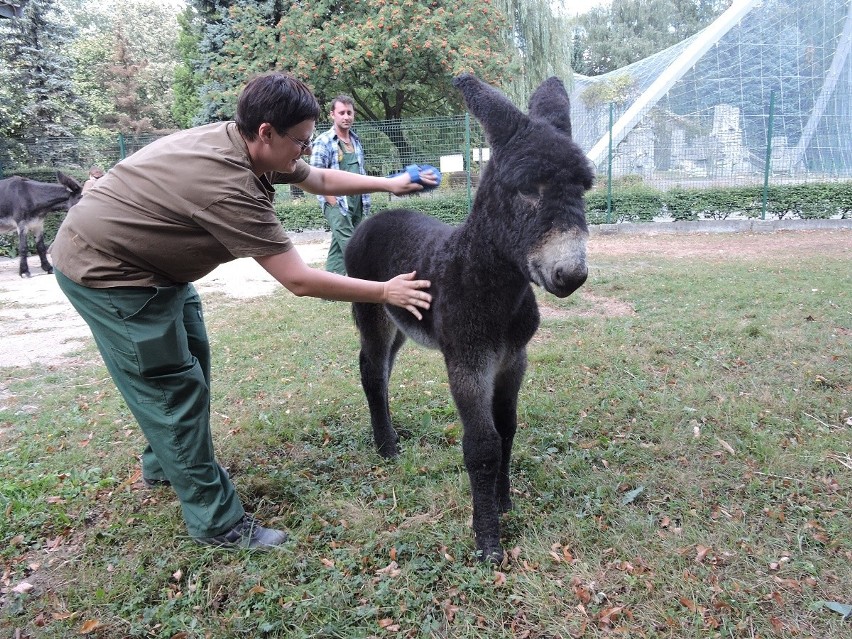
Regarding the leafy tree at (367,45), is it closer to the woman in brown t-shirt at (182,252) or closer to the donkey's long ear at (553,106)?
the donkey's long ear at (553,106)

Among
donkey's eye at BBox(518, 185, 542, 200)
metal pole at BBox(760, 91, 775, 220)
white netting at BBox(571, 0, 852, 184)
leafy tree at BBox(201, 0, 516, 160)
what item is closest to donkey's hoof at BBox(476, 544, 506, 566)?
donkey's eye at BBox(518, 185, 542, 200)

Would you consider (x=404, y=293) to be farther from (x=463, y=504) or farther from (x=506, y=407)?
(x=463, y=504)

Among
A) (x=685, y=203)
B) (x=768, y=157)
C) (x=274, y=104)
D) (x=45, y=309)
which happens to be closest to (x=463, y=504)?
(x=274, y=104)

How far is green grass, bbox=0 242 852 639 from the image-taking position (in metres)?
2.46

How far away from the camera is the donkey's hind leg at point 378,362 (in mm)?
3714

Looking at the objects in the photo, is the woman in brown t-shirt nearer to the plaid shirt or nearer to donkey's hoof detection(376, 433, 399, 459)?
donkey's hoof detection(376, 433, 399, 459)

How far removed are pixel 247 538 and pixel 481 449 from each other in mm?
1360

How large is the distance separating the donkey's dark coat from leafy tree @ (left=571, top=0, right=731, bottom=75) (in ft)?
157

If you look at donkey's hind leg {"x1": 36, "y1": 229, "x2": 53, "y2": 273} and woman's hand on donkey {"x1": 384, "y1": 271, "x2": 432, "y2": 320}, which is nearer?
woman's hand on donkey {"x1": 384, "y1": 271, "x2": 432, "y2": 320}

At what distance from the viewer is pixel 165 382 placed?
2688 mm

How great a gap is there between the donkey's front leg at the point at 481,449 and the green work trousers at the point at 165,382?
1.31 m

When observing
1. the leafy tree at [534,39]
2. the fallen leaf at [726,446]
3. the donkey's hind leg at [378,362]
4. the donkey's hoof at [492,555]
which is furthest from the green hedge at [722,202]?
the donkey's hoof at [492,555]

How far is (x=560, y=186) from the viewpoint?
7.20 feet

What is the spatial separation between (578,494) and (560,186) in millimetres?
1944
